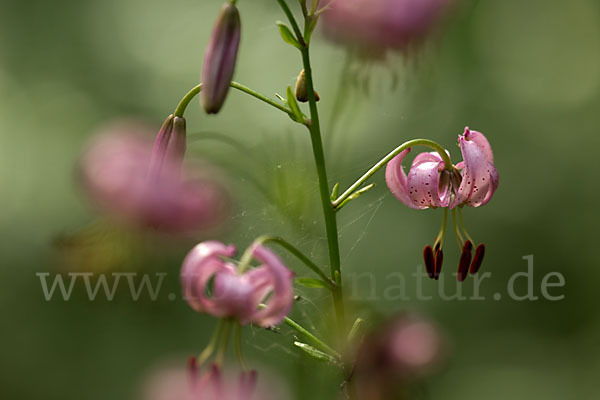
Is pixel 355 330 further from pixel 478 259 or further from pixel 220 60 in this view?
pixel 220 60

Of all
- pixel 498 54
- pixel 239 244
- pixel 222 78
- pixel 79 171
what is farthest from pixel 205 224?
pixel 498 54

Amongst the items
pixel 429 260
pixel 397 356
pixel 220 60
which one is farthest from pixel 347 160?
pixel 220 60

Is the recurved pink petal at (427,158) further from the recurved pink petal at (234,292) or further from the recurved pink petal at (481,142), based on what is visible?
the recurved pink petal at (234,292)

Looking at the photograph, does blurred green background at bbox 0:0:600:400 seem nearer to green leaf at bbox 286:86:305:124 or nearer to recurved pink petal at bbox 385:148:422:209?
recurved pink petal at bbox 385:148:422:209

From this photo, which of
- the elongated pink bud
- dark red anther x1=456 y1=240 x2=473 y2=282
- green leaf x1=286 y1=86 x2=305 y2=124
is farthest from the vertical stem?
dark red anther x1=456 y1=240 x2=473 y2=282

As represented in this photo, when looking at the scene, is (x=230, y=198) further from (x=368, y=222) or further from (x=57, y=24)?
(x=57, y=24)

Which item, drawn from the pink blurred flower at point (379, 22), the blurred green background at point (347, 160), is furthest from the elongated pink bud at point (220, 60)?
the blurred green background at point (347, 160)
